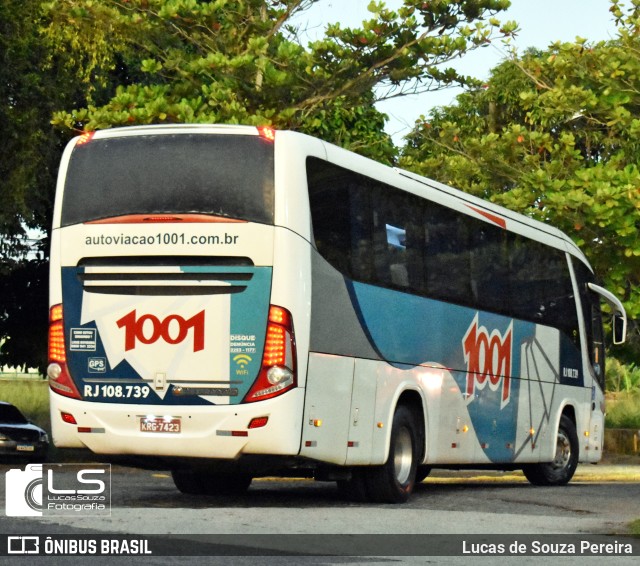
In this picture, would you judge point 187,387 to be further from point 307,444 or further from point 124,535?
point 124,535

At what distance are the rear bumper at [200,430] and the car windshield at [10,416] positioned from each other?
45.4ft

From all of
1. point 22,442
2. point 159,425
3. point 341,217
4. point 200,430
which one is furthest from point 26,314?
point 200,430

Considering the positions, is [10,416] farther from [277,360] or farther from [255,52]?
[277,360]

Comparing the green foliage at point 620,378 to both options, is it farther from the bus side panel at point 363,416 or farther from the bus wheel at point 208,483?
the bus side panel at point 363,416

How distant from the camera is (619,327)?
21594mm

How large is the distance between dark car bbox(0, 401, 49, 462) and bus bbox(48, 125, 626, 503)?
12033 millimetres

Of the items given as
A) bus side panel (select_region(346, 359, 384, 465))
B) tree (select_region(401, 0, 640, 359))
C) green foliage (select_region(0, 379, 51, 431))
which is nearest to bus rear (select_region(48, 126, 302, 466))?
bus side panel (select_region(346, 359, 384, 465))

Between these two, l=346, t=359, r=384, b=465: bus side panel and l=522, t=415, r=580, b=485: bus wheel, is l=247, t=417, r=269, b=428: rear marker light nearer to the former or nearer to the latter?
l=346, t=359, r=384, b=465: bus side panel

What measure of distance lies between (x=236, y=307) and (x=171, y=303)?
2.22 feet

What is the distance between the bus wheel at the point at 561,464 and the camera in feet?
67.8

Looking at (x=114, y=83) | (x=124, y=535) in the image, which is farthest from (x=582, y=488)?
(x=114, y=83)

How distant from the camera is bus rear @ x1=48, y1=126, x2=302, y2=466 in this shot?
1341 centimetres

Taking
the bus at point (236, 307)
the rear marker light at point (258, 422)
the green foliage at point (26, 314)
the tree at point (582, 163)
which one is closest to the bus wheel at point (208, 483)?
the bus at point (236, 307)

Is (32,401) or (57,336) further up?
(32,401)
